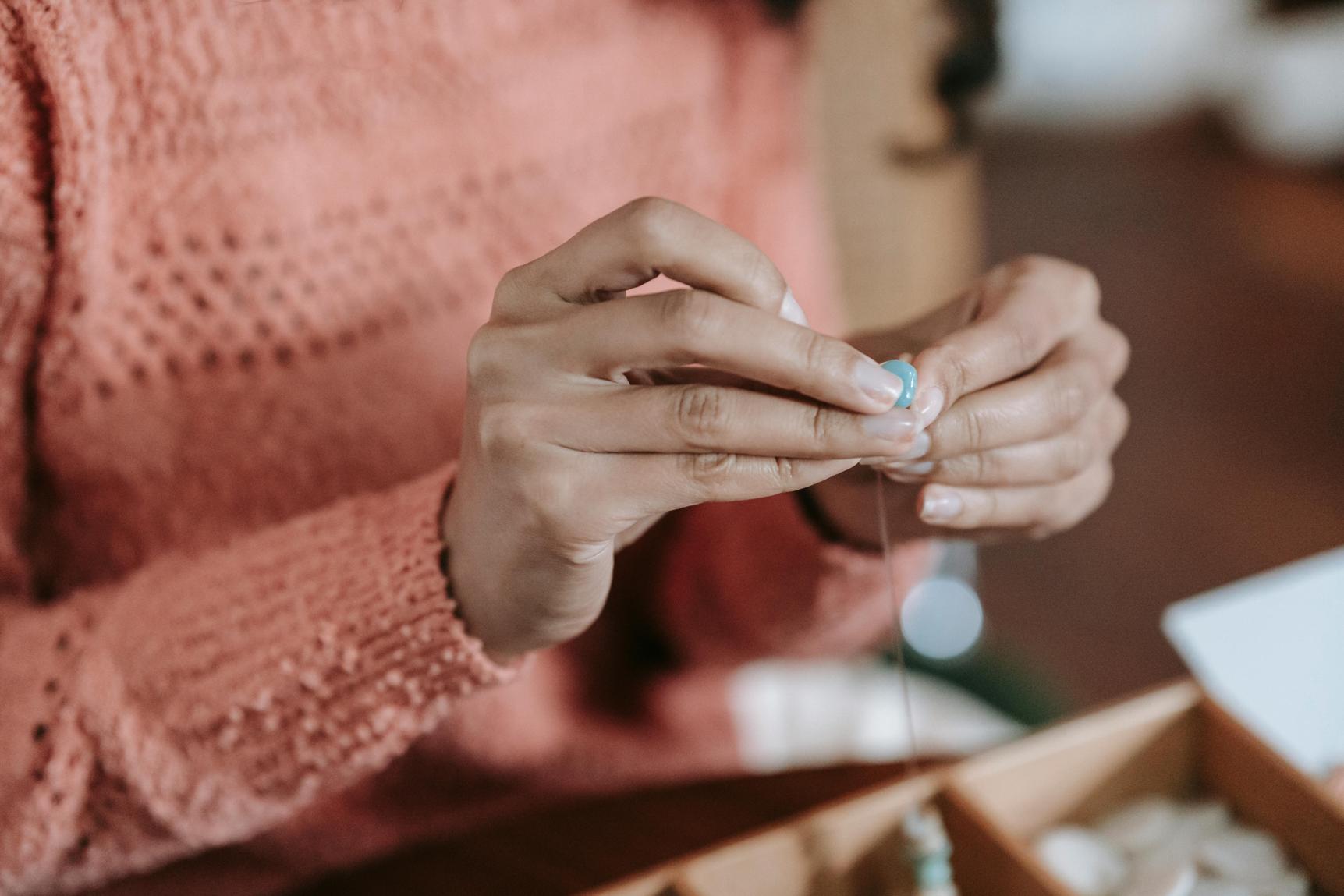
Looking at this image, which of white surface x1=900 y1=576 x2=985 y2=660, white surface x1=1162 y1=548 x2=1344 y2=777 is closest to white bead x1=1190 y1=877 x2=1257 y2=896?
white surface x1=1162 y1=548 x2=1344 y2=777

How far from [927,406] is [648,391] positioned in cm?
10

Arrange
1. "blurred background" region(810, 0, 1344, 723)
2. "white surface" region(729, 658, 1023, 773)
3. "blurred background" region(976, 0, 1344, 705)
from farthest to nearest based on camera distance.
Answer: "blurred background" region(976, 0, 1344, 705) < "white surface" region(729, 658, 1023, 773) < "blurred background" region(810, 0, 1344, 723)

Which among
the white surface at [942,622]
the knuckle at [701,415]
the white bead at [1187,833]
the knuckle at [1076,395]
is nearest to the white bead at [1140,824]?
the white bead at [1187,833]

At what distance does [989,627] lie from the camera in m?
1.39

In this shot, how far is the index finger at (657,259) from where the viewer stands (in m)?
0.31

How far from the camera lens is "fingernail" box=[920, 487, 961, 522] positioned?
0.40m

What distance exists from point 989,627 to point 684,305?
1197 mm

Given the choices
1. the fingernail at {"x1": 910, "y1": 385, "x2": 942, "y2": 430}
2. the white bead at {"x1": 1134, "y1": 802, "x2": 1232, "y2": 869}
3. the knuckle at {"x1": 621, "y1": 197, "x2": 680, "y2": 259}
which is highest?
the knuckle at {"x1": 621, "y1": 197, "x2": 680, "y2": 259}

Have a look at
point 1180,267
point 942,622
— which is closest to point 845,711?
point 942,622

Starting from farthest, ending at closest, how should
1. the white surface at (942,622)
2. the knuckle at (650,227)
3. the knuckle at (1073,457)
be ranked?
the white surface at (942,622), the knuckle at (1073,457), the knuckle at (650,227)

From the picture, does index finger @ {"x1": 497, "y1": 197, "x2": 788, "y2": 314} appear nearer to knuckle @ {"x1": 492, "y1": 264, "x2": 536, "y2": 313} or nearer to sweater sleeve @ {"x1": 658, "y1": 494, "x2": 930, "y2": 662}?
knuckle @ {"x1": 492, "y1": 264, "x2": 536, "y2": 313}

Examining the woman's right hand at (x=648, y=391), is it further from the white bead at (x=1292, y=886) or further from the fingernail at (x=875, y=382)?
the white bead at (x=1292, y=886)

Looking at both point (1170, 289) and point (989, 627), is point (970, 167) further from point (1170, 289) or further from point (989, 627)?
point (1170, 289)

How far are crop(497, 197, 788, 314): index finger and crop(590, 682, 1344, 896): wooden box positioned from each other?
10.4 inches
